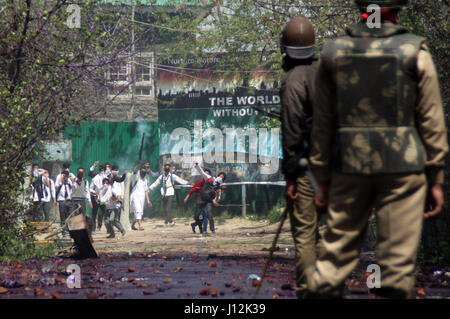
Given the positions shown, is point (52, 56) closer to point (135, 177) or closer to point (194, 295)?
point (194, 295)

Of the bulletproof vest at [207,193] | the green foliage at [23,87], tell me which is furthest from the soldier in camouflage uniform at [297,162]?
the bulletproof vest at [207,193]

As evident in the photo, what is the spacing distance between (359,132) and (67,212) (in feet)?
53.3

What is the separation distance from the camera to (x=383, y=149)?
3750 mm

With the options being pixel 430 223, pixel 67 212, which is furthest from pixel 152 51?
pixel 430 223

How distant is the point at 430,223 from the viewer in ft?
29.3

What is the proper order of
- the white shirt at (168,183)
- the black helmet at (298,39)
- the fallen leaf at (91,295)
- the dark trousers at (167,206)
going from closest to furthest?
1. the black helmet at (298,39)
2. the fallen leaf at (91,295)
3. the white shirt at (168,183)
4. the dark trousers at (167,206)

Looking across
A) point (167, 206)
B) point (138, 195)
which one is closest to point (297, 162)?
point (138, 195)

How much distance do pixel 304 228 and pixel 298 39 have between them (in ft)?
4.79

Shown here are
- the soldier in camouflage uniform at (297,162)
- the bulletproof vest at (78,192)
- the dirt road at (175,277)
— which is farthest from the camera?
the bulletproof vest at (78,192)

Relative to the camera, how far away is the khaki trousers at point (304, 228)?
5.21 meters

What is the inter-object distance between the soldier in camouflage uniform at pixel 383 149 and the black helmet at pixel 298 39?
4.98ft

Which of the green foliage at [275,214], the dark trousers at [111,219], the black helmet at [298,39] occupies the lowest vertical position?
the green foliage at [275,214]

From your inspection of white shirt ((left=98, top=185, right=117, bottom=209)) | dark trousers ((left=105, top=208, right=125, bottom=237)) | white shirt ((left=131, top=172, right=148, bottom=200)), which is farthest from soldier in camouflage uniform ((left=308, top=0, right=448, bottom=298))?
white shirt ((left=131, top=172, right=148, bottom=200))

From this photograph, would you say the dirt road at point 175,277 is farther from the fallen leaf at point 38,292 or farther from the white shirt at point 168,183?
the white shirt at point 168,183
